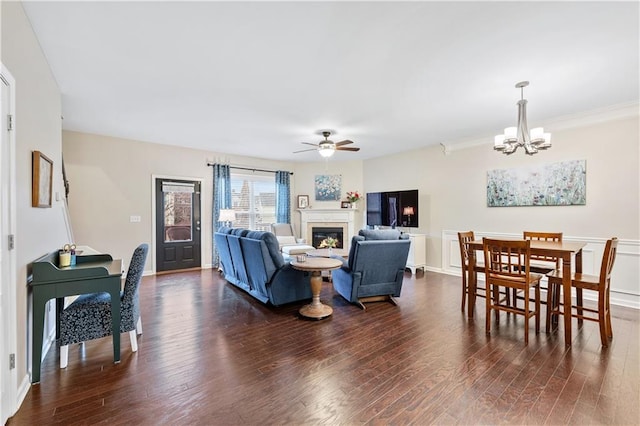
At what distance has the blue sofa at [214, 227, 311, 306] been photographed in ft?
11.6

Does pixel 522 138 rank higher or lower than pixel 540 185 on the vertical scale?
higher

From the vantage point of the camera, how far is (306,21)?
2.15 m

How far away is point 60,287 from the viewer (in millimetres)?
2207

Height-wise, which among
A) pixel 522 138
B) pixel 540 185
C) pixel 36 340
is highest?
pixel 522 138

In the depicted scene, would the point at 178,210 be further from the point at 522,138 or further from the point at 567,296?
the point at 567,296

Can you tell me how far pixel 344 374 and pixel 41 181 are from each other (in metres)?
2.88

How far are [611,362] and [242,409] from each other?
116 inches

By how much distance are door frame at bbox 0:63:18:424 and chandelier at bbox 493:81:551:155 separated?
4.29 m

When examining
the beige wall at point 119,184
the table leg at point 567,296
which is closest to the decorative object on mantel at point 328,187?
the beige wall at point 119,184

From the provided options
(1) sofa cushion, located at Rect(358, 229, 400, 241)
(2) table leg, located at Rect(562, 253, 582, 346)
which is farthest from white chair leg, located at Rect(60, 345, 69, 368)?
(2) table leg, located at Rect(562, 253, 582, 346)

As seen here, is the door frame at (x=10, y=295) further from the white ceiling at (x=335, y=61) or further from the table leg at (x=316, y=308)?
the table leg at (x=316, y=308)

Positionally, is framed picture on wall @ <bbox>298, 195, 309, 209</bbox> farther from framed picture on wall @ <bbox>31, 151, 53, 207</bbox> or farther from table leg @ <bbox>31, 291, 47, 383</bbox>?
table leg @ <bbox>31, 291, 47, 383</bbox>

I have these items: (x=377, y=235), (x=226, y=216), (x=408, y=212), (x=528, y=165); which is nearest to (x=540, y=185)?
(x=528, y=165)

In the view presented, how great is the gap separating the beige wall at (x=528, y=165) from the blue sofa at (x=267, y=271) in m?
3.52
